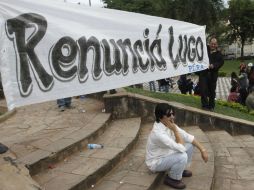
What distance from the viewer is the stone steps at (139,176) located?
4.29 m

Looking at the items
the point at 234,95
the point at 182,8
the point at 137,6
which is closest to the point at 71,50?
the point at 234,95

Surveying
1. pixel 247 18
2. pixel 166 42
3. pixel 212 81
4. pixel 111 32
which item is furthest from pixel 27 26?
pixel 247 18

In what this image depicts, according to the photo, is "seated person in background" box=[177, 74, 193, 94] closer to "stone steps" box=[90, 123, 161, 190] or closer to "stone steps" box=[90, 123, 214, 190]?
"stone steps" box=[90, 123, 214, 190]

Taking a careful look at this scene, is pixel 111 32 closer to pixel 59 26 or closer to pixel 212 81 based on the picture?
pixel 59 26

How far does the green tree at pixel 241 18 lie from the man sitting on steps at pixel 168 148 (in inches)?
1932

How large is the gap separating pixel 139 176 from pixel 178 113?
314cm

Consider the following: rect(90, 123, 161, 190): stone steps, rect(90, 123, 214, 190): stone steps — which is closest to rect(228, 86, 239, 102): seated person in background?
rect(90, 123, 214, 190): stone steps

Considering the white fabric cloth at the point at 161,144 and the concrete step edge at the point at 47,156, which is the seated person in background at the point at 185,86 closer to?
the concrete step edge at the point at 47,156

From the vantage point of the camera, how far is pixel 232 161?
573 centimetres

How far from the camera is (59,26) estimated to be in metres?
4.08

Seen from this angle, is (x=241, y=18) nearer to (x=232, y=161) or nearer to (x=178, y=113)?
(x=178, y=113)

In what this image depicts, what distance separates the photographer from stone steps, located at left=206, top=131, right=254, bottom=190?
193 inches

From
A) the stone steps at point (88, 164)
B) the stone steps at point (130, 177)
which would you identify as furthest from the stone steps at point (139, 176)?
the stone steps at point (88, 164)

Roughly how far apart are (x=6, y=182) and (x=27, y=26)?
1.57 metres
